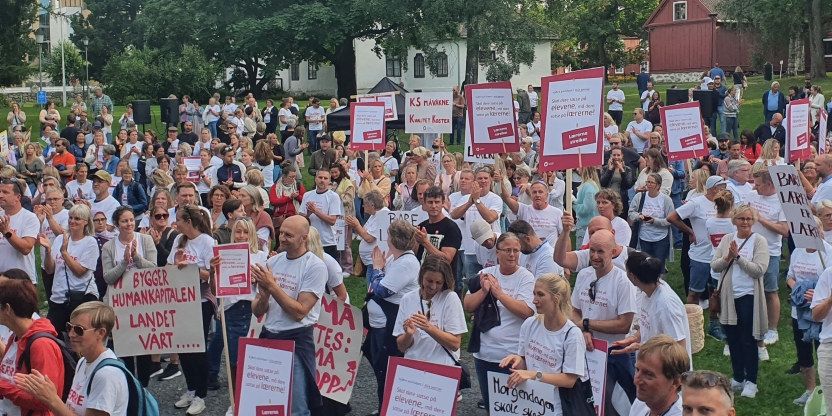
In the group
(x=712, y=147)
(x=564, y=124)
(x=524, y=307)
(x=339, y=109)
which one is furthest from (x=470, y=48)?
(x=524, y=307)

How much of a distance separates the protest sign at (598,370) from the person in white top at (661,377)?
6.01 ft

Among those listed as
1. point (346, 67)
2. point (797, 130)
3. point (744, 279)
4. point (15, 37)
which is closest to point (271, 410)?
point (744, 279)

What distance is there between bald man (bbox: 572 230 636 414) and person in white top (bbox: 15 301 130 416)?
3.18m

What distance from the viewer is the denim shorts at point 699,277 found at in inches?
493

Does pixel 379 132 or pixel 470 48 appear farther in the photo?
pixel 470 48

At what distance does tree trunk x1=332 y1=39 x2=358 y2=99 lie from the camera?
154 feet

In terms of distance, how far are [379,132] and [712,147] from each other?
6.25 m

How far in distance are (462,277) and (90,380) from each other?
7.98 meters

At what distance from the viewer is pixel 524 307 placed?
8.12m

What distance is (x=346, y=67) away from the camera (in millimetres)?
47375

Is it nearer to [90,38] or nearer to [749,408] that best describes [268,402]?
[749,408]

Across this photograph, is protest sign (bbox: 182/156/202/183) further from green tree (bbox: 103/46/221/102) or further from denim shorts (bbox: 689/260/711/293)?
green tree (bbox: 103/46/221/102)

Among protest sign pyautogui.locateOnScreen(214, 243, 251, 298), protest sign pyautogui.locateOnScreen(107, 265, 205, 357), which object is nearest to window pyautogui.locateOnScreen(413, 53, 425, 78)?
protest sign pyautogui.locateOnScreen(107, 265, 205, 357)

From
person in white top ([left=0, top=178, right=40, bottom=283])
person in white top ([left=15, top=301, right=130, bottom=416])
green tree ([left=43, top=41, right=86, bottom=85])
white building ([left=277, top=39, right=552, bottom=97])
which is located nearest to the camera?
person in white top ([left=15, top=301, right=130, bottom=416])
